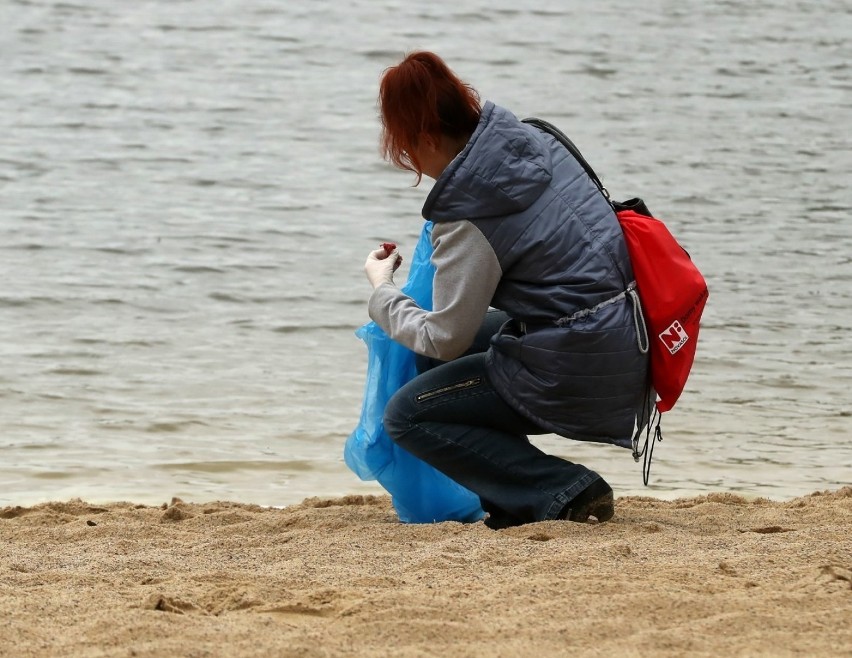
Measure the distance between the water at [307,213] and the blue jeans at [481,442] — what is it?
1.35 meters

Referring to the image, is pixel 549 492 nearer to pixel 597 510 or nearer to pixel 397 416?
pixel 597 510

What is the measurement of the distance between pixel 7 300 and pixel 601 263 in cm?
538

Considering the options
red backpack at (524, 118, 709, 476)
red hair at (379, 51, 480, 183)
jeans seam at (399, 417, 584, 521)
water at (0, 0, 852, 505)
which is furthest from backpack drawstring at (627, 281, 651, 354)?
water at (0, 0, 852, 505)

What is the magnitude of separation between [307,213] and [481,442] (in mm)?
6898

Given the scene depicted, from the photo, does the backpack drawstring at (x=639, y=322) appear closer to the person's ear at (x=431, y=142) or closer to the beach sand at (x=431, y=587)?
the beach sand at (x=431, y=587)

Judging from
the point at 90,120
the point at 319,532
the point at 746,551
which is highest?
the point at 746,551

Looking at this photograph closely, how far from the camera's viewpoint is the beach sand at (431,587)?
2.62 meters

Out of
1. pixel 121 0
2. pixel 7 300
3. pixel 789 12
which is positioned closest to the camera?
pixel 7 300

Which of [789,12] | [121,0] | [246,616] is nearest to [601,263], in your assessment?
[246,616]

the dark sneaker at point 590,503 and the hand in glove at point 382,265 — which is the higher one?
the hand in glove at point 382,265

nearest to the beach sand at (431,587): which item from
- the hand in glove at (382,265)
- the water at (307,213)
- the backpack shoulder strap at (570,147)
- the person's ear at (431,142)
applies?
the hand in glove at (382,265)

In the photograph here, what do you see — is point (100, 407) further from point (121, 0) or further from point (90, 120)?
point (121, 0)

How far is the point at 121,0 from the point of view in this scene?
18141mm

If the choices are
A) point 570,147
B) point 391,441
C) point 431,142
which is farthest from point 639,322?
point 391,441
